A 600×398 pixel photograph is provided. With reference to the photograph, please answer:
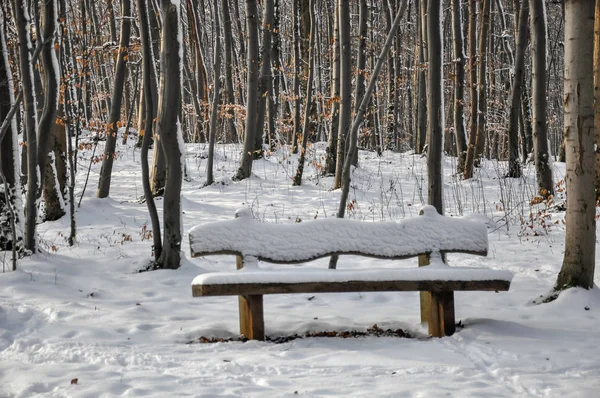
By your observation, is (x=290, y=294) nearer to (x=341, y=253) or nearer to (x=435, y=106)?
(x=341, y=253)

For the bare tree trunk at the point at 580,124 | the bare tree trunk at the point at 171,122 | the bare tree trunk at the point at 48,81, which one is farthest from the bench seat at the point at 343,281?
the bare tree trunk at the point at 48,81

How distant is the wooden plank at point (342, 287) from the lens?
3.93 meters

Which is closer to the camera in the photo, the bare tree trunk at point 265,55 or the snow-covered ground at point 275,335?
the snow-covered ground at point 275,335

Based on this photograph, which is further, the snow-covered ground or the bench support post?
the bench support post

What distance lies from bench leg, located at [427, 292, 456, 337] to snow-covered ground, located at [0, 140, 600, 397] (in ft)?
0.28

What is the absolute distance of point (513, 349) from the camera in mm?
3971

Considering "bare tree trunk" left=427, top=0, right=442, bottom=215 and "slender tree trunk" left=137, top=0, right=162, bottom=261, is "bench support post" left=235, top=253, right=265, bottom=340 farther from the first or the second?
"bare tree trunk" left=427, top=0, right=442, bottom=215

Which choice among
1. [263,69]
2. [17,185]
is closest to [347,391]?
[17,185]

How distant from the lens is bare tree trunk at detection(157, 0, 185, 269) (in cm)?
604

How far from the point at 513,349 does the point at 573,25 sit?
2.66m

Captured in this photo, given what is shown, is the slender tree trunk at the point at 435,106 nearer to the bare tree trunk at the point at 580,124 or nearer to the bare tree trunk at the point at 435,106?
the bare tree trunk at the point at 435,106

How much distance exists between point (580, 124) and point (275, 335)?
295 cm

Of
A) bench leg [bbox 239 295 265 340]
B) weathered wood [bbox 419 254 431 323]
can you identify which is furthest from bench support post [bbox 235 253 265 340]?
weathered wood [bbox 419 254 431 323]

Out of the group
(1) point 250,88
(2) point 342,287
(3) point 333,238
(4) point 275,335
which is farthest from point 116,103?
(2) point 342,287
